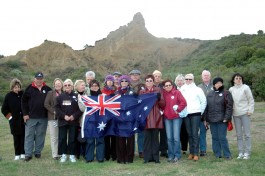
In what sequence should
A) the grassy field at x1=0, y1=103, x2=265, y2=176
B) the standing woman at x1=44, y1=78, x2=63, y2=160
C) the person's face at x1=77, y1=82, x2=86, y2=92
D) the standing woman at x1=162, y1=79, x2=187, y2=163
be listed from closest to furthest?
the grassy field at x1=0, y1=103, x2=265, y2=176 → the standing woman at x1=162, y1=79, x2=187, y2=163 → the person's face at x1=77, y1=82, x2=86, y2=92 → the standing woman at x1=44, y1=78, x2=63, y2=160

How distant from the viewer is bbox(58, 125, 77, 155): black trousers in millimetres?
8250

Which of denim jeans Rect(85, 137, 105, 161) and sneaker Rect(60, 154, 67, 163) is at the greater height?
denim jeans Rect(85, 137, 105, 161)

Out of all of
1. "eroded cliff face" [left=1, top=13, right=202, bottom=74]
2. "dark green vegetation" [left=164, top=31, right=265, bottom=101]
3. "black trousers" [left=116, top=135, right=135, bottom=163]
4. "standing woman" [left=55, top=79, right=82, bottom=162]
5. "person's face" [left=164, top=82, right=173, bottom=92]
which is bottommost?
"black trousers" [left=116, top=135, right=135, bottom=163]

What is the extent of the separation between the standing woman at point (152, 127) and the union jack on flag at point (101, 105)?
789 mm

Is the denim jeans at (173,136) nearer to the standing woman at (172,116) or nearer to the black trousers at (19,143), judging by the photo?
the standing woman at (172,116)

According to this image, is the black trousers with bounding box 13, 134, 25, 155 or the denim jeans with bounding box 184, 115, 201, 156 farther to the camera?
the black trousers with bounding box 13, 134, 25, 155

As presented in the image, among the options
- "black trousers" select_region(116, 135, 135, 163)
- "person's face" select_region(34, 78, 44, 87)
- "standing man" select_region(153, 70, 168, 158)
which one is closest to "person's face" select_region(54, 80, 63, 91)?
"person's face" select_region(34, 78, 44, 87)

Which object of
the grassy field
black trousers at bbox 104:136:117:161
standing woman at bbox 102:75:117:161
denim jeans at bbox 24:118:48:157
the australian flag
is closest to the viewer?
the grassy field

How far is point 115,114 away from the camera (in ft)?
26.5

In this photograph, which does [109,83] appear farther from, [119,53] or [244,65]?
[119,53]

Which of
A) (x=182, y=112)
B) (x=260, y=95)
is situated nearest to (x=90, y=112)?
(x=182, y=112)

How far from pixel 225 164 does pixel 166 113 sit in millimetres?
1684

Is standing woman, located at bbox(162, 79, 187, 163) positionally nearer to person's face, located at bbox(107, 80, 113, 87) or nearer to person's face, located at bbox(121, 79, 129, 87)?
person's face, located at bbox(121, 79, 129, 87)

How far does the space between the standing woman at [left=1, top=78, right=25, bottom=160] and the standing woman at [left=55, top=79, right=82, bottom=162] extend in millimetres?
1232
